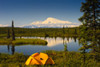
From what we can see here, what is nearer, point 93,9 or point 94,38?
point 94,38

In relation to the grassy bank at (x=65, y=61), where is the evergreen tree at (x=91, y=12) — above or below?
above

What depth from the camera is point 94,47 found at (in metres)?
16.2

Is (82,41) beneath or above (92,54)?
above

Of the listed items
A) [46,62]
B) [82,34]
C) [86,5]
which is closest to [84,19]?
[86,5]

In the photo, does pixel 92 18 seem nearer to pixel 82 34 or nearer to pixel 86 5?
pixel 86 5

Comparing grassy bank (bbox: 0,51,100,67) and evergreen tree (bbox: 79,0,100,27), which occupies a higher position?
evergreen tree (bbox: 79,0,100,27)

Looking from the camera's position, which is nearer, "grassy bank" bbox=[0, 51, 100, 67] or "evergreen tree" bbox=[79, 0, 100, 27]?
"grassy bank" bbox=[0, 51, 100, 67]

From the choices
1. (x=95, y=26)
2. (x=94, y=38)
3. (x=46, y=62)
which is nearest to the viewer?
(x=46, y=62)

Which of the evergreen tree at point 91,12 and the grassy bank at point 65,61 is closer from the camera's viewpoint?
the grassy bank at point 65,61

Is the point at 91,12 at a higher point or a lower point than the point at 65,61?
higher

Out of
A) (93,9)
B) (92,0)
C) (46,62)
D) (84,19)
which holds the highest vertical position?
(92,0)

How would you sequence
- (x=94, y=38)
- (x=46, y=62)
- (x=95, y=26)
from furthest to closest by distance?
(x=95, y=26) < (x=94, y=38) < (x=46, y=62)

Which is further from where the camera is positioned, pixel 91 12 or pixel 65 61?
pixel 91 12

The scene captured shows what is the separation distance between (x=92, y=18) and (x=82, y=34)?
19.4ft
